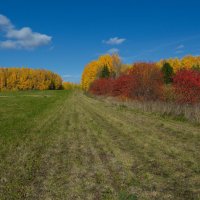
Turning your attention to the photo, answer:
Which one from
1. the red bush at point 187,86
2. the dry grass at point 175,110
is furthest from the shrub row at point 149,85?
the dry grass at point 175,110

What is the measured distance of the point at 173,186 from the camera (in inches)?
261

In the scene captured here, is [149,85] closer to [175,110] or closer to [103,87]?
[175,110]

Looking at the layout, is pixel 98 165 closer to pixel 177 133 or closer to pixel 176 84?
pixel 177 133

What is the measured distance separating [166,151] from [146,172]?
2.73 meters

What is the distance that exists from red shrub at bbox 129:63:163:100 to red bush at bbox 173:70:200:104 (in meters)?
7.91

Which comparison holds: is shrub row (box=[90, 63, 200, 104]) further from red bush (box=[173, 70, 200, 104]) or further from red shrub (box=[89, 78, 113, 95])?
red shrub (box=[89, 78, 113, 95])

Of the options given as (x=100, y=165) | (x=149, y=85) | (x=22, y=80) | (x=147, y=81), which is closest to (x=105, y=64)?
(x=147, y=81)

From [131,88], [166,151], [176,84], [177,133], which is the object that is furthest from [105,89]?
[166,151]

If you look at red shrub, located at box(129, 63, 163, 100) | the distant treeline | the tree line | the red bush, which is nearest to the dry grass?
the red bush

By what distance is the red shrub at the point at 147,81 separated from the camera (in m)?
31.4

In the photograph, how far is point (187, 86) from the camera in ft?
73.2

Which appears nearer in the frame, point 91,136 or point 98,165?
point 98,165

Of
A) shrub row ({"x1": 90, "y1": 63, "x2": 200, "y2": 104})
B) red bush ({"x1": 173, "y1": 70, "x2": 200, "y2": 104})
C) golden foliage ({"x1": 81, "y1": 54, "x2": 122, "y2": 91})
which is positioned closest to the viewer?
red bush ({"x1": 173, "y1": 70, "x2": 200, "y2": 104})

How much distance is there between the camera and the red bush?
71.7 ft
